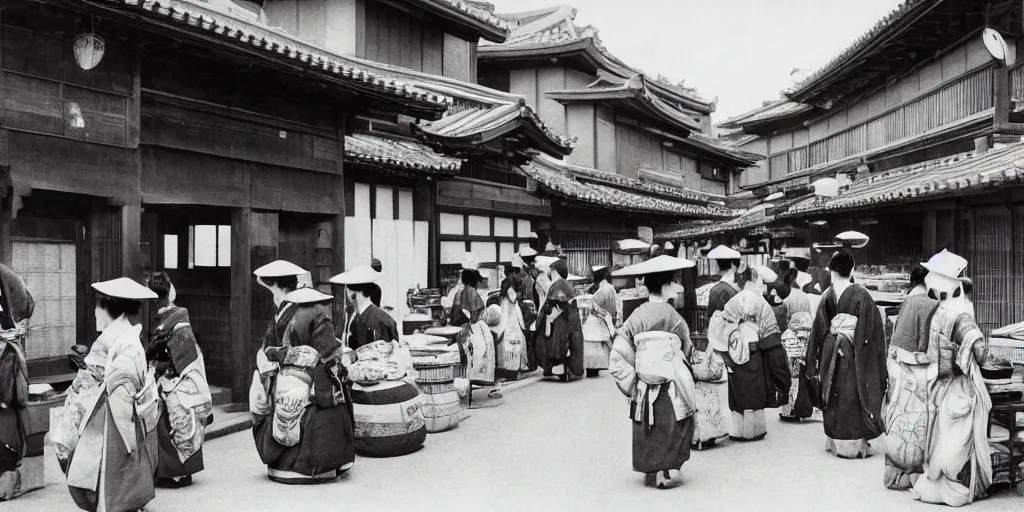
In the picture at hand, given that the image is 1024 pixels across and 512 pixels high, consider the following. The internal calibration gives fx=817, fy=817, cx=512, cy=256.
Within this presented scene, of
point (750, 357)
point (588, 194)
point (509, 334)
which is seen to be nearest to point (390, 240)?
point (509, 334)

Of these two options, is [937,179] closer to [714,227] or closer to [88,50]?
[88,50]

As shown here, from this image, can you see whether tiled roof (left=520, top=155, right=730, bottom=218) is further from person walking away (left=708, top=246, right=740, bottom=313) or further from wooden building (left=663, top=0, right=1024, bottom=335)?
person walking away (left=708, top=246, right=740, bottom=313)

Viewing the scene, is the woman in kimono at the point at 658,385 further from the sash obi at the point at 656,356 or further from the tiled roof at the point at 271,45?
the tiled roof at the point at 271,45

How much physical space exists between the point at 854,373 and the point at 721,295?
69.8 inches

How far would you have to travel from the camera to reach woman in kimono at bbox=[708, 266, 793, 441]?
898cm

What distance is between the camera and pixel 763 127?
32.1 metres

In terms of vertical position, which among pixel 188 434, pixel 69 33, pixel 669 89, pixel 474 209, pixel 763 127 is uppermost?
pixel 669 89

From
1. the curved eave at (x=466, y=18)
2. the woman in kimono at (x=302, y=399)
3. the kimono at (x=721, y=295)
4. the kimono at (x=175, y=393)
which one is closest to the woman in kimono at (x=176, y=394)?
the kimono at (x=175, y=393)

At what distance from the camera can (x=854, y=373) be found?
8031 mm

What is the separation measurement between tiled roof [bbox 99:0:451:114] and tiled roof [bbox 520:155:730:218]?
22.8 ft

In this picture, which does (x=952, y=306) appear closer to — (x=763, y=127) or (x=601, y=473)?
(x=601, y=473)

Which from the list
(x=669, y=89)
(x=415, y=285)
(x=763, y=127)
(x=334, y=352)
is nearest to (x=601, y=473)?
(x=334, y=352)

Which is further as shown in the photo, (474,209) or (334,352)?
(474,209)

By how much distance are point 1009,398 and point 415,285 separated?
1033cm
